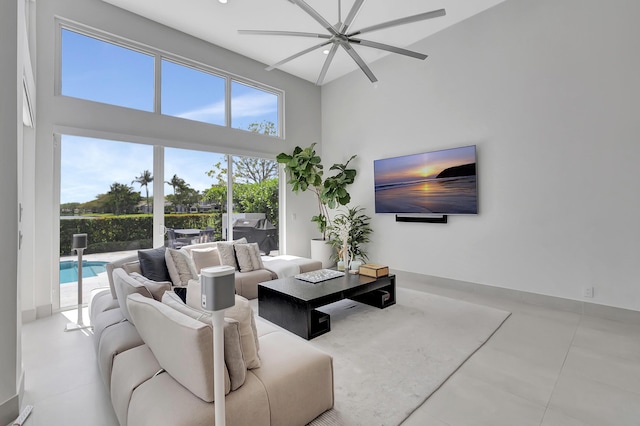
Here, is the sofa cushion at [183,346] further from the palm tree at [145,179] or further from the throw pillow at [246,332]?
the palm tree at [145,179]

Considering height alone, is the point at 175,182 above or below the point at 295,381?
above

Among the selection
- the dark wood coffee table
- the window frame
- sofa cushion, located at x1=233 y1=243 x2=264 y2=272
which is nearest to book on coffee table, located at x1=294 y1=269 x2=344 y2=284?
the dark wood coffee table

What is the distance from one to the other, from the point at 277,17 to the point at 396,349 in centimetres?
485

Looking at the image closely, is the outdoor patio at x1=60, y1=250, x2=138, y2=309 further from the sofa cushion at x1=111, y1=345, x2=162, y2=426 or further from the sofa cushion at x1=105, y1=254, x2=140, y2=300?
the sofa cushion at x1=111, y1=345, x2=162, y2=426

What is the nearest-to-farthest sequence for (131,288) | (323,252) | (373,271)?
(131,288) → (373,271) → (323,252)

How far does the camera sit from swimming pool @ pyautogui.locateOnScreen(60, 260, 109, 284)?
13.4ft

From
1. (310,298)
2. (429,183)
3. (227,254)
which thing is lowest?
(310,298)

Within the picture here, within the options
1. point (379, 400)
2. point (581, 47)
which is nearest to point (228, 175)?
point (379, 400)

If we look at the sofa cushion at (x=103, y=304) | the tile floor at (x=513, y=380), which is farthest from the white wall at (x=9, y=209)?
the sofa cushion at (x=103, y=304)

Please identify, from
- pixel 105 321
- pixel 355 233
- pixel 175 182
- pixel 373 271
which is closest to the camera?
pixel 105 321

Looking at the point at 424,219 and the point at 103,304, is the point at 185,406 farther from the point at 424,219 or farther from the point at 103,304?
the point at 424,219

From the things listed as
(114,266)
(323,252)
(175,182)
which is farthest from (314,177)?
(114,266)

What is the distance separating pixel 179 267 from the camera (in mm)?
3762

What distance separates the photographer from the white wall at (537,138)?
3.53 meters
